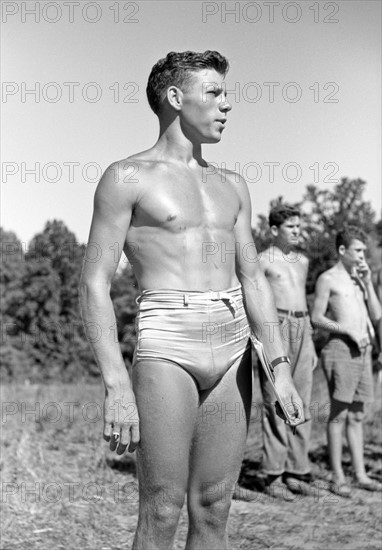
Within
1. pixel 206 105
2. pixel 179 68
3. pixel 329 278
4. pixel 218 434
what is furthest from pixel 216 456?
pixel 329 278

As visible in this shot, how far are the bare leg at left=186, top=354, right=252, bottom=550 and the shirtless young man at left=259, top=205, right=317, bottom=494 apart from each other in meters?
3.33

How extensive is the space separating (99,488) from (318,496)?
5.17ft

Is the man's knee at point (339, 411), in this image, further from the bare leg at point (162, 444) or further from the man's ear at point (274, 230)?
the bare leg at point (162, 444)

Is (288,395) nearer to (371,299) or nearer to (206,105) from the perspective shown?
(206,105)

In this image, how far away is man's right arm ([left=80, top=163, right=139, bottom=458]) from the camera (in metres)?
2.91

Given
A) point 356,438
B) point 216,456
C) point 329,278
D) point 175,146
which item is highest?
point 175,146

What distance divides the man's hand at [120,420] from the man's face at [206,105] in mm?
944

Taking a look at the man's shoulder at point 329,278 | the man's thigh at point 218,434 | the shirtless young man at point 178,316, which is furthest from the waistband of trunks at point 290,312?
the man's thigh at point 218,434

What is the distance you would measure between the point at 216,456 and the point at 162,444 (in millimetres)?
217

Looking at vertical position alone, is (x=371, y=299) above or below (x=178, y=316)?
above

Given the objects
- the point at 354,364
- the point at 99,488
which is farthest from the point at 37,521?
the point at 354,364

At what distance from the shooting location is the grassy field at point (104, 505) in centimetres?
519

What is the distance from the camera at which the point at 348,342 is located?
6.69 meters

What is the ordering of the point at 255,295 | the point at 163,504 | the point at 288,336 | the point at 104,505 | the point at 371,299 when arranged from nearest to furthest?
the point at 163,504 → the point at 255,295 → the point at 104,505 → the point at 288,336 → the point at 371,299
